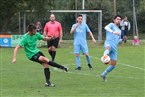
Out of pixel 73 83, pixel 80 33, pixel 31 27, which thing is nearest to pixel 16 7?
pixel 80 33

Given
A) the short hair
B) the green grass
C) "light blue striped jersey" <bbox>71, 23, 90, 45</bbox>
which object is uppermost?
the short hair

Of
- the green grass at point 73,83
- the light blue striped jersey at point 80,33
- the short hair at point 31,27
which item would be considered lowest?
the green grass at point 73,83

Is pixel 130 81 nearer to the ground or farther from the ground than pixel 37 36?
nearer to the ground

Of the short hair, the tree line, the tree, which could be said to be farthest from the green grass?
the tree line

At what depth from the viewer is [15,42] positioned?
31969mm

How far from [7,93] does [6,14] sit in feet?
89.0

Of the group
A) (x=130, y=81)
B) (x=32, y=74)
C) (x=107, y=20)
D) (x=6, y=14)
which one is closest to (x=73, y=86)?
(x=130, y=81)

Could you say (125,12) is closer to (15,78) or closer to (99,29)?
(99,29)

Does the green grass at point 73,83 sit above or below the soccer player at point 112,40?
below

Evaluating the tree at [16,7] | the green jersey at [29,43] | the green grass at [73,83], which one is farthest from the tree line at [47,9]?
the green jersey at [29,43]

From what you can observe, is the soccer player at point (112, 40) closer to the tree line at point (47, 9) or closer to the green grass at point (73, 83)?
the green grass at point (73, 83)

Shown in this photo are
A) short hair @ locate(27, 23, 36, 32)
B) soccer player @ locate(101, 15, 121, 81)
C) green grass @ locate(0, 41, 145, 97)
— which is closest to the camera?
green grass @ locate(0, 41, 145, 97)

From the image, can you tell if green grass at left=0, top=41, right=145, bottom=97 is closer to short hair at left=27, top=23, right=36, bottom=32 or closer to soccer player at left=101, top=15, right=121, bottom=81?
soccer player at left=101, top=15, right=121, bottom=81

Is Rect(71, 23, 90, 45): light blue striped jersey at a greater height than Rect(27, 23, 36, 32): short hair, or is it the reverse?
Rect(27, 23, 36, 32): short hair
